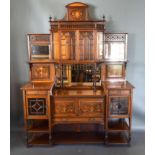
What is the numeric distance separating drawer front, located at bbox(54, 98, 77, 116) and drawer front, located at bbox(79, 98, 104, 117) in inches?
3.8

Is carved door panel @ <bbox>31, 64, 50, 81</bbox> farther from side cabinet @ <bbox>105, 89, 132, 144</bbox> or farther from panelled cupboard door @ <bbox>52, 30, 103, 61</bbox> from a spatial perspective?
side cabinet @ <bbox>105, 89, 132, 144</bbox>

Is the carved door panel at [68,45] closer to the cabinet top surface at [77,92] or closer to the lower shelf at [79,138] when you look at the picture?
the cabinet top surface at [77,92]

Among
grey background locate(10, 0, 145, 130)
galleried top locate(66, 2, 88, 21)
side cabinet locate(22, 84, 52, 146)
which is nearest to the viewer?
side cabinet locate(22, 84, 52, 146)

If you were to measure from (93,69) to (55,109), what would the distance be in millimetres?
829

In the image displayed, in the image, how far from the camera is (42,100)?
8.21 feet

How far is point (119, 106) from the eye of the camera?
8.29 ft

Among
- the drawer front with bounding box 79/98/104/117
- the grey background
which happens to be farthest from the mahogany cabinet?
the grey background

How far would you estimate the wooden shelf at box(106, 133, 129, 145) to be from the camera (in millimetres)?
2638

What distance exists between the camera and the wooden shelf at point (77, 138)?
2.68m

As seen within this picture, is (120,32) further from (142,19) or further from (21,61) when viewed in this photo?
(21,61)

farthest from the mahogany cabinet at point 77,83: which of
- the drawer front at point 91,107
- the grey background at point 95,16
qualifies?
the grey background at point 95,16

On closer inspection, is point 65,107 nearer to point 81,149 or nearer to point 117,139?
point 81,149
